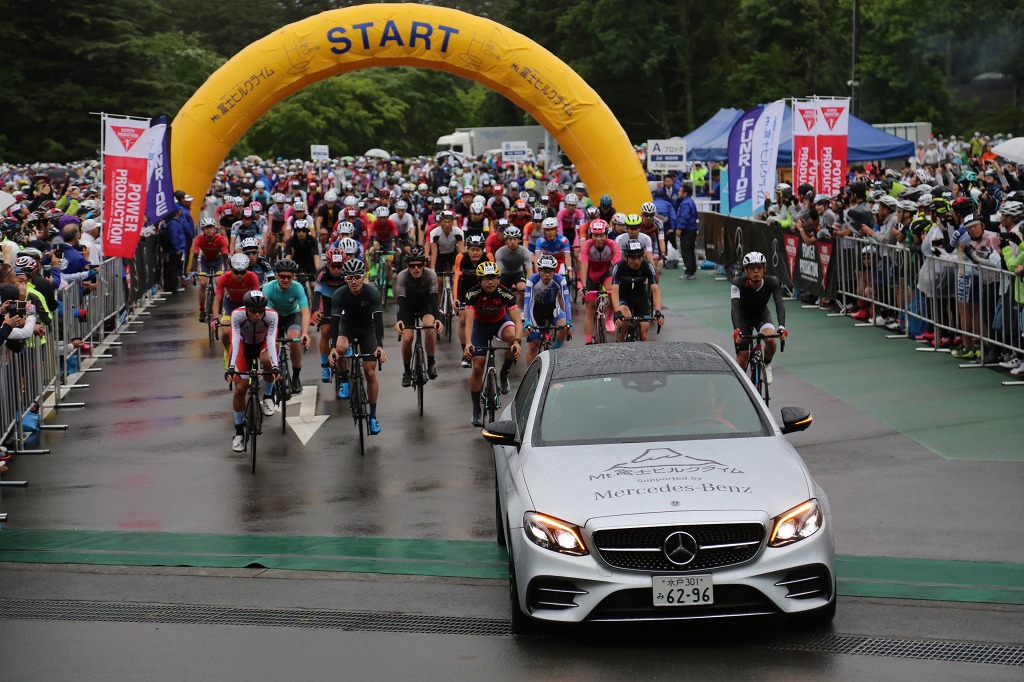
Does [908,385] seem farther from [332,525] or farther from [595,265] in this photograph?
[332,525]

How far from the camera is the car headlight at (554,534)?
793cm

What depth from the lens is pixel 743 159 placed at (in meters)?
29.5

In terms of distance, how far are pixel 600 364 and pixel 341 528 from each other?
288cm

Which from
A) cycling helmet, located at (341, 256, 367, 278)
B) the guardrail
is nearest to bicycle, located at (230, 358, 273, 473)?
cycling helmet, located at (341, 256, 367, 278)

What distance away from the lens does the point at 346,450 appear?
14.8 m

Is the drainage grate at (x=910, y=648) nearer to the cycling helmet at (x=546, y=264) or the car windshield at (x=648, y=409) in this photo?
the car windshield at (x=648, y=409)

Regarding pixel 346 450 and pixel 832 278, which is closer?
pixel 346 450

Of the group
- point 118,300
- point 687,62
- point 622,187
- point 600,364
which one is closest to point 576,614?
point 600,364

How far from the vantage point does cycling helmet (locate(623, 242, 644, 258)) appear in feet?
57.4

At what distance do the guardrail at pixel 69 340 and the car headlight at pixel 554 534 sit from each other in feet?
22.5

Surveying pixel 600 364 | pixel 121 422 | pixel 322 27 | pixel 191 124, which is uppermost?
pixel 322 27

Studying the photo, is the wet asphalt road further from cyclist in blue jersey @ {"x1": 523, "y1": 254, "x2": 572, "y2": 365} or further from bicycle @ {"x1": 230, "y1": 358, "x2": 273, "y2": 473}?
cyclist in blue jersey @ {"x1": 523, "y1": 254, "x2": 572, "y2": 365}

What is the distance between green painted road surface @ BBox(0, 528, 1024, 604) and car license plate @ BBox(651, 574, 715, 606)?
181 centimetres

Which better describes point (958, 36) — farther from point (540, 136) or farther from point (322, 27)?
point (322, 27)
